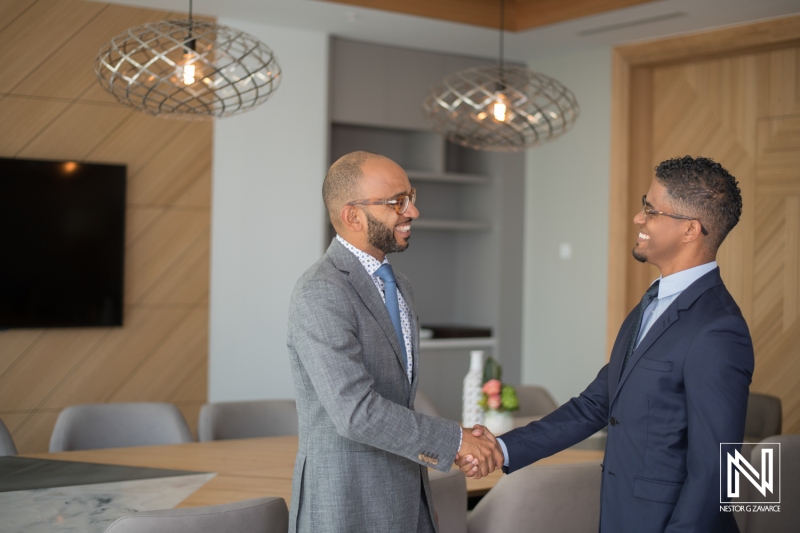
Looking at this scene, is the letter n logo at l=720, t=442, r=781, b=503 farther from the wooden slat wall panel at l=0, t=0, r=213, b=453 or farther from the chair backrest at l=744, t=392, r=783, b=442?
the wooden slat wall panel at l=0, t=0, r=213, b=453

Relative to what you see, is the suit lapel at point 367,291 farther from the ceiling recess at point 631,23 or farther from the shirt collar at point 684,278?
the ceiling recess at point 631,23

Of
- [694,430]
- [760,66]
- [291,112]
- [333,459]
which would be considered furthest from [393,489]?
[760,66]

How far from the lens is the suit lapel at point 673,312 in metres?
1.90

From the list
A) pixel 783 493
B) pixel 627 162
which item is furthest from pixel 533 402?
pixel 627 162

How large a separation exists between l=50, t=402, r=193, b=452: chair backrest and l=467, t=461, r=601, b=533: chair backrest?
5.15 feet

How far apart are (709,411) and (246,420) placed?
2.52 meters

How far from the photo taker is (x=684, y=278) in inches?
76.9

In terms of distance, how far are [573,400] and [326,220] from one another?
3.57 metres

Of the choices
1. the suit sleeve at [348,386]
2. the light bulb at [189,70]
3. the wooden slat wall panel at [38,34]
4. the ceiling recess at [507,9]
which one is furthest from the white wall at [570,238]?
the suit sleeve at [348,386]

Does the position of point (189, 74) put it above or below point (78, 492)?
above

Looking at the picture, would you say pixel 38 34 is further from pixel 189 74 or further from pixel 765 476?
pixel 765 476

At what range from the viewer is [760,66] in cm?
526

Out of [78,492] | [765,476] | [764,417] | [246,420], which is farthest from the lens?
A: [764,417]

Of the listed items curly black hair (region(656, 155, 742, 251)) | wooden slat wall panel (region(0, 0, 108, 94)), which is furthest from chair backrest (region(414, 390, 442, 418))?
wooden slat wall panel (region(0, 0, 108, 94))
